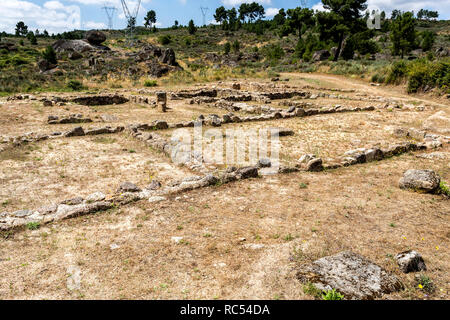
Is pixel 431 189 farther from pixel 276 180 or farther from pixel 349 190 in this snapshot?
pixel 276 180

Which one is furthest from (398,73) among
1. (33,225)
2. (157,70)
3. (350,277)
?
(33,225)

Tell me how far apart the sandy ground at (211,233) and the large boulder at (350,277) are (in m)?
0.19

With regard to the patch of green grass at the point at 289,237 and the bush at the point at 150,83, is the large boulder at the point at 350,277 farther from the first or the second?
the bush at the point at 150,83

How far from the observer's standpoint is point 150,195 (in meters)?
6.53

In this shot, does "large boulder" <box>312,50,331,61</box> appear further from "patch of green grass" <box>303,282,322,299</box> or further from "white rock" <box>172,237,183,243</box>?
"patch of green grass" <box>303,282,322,299</box>

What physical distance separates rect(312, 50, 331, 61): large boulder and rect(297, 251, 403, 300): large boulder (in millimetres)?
41187

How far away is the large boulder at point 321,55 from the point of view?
41062 millimetres

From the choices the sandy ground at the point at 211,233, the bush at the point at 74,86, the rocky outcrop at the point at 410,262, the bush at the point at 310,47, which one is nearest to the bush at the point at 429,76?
the sandy ground at the point at 211,233

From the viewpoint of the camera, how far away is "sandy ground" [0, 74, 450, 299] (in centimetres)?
388

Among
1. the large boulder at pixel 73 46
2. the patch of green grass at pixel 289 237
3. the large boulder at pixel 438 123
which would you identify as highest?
the large boulder at pixel 73 46

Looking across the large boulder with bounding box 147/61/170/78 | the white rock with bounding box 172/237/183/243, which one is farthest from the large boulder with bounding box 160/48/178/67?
the white rock with bounding box 172/237/183/243

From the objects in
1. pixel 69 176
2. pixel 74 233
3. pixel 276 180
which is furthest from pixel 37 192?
pixel 276 180

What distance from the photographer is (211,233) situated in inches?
203
